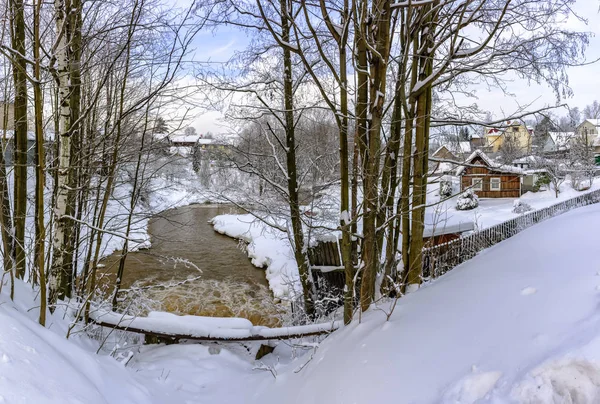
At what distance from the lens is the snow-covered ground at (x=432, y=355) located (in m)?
1.55

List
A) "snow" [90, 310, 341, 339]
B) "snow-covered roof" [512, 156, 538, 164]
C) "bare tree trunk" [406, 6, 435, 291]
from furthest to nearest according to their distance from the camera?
"snow-covered roof" [512, 156, 538, 164] < "snow" [90, 310, 341, 339] < "bare tree trunk" [406, 6, 435, 291]

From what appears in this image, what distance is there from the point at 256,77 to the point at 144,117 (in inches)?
78.8

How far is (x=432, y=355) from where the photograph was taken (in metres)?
2.11

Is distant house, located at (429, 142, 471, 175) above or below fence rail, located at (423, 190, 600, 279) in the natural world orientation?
above

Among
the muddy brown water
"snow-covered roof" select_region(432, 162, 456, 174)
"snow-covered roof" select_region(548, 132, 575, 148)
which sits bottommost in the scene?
the muddy brown water

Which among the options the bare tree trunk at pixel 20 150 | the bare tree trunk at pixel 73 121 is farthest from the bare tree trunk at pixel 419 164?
the bare tree trunk at pixel 20 150

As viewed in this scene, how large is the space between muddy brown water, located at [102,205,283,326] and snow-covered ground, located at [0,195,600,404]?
2746 mm

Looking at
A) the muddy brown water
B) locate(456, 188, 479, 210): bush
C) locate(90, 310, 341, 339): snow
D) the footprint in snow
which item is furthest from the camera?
locate(456, 188, 479, 210): bush

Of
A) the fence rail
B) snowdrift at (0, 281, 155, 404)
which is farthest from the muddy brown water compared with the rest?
the fence rail

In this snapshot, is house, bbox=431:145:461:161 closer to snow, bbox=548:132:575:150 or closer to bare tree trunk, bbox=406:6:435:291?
bare tree trunk, bbox=406:6:435:291

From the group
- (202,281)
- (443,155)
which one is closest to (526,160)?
(443,155)

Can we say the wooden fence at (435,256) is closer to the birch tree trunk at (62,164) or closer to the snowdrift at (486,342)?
the snowdrift at (486,342)

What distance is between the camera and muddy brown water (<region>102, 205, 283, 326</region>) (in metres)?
8.46

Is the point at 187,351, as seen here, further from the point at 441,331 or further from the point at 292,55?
the point at 292,55
